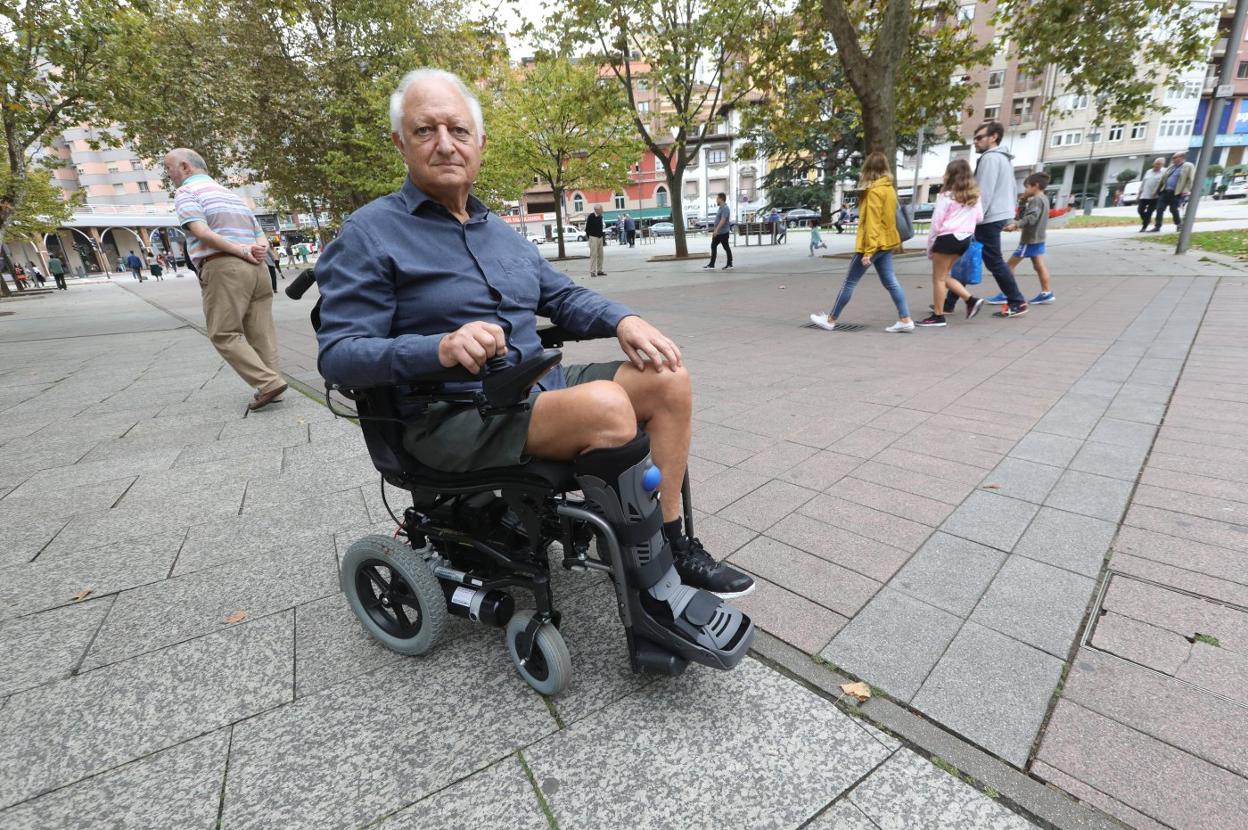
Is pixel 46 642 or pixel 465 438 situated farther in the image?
pixel 46 642

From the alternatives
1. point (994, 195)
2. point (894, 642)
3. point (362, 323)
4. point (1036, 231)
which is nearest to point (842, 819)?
point (894, 642)

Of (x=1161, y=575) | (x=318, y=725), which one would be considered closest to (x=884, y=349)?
(x=1161, y=575)

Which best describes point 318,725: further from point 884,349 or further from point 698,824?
point 884,349

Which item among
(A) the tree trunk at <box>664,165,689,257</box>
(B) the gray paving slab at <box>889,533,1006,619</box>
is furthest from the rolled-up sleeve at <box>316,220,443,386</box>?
(A) the tree trunk at <box>664,165,689,257</box>

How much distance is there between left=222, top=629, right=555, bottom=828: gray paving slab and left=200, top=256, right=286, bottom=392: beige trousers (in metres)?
3.85

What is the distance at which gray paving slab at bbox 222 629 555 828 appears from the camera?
139cm

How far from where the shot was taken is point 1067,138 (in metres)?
47.3

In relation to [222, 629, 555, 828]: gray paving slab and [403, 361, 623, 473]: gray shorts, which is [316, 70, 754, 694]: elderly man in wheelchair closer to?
[403, 361, 623, 473]: gray shorts

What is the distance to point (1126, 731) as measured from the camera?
4.79 feet

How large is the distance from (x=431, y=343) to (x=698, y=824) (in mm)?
1267

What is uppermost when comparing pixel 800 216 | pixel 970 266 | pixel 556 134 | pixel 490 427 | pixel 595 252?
pixel 556 134

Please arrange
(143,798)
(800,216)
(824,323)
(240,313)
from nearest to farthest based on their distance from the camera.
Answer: (143,798)
(240,313)
(824,323)
(800,216)

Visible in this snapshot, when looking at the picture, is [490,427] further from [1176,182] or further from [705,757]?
[1176,182]

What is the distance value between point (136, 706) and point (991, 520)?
10.2ft
